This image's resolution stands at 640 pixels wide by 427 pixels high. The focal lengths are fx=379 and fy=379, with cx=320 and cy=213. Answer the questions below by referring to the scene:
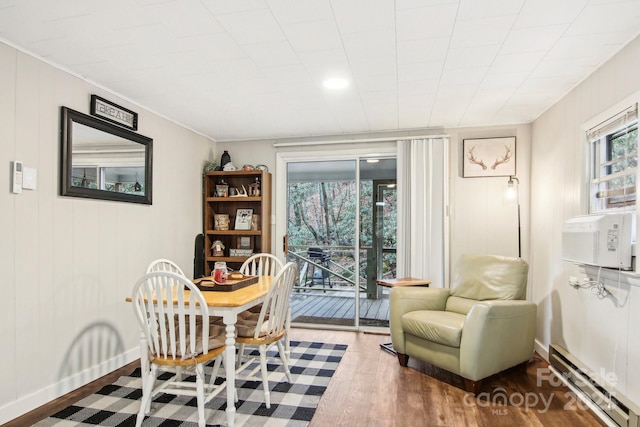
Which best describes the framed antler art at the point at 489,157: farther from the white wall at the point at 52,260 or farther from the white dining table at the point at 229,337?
the white wall at the point at 52,260

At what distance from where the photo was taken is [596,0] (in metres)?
1.83

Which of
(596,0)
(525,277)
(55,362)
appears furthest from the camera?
(525,277)

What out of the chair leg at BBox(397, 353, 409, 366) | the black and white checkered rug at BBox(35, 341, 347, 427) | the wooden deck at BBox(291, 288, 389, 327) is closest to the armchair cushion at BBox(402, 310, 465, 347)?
the chair leg at BBox(397, 353, 409, 366)

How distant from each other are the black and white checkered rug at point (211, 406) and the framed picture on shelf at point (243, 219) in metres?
1.95

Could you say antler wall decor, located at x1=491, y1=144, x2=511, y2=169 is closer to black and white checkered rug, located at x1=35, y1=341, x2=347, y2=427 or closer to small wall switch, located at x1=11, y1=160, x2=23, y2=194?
black and white checkered rug, located at x1=35, y1=341, x2=347, y2=427

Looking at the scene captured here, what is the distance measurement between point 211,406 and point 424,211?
2859 mm

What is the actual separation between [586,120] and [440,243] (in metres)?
1.83

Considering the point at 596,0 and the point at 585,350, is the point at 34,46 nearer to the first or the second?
the point at 596,0

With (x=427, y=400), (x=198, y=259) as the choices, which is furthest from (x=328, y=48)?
(x=198, y=259)

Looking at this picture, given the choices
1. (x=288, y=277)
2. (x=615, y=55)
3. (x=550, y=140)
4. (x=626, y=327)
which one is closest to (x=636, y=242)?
(x=626, y=327)

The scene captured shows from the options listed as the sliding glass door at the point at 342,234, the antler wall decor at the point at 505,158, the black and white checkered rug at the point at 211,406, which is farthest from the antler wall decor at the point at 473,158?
the black and white checkered rug at the point at 211,406

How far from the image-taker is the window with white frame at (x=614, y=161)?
2285mm

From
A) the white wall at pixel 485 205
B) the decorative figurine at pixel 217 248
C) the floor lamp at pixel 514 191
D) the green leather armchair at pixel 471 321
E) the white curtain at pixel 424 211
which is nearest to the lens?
the green leather armchair at pixel 471 321

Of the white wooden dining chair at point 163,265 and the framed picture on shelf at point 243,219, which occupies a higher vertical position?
the framed picture on shelf at point 243,219
